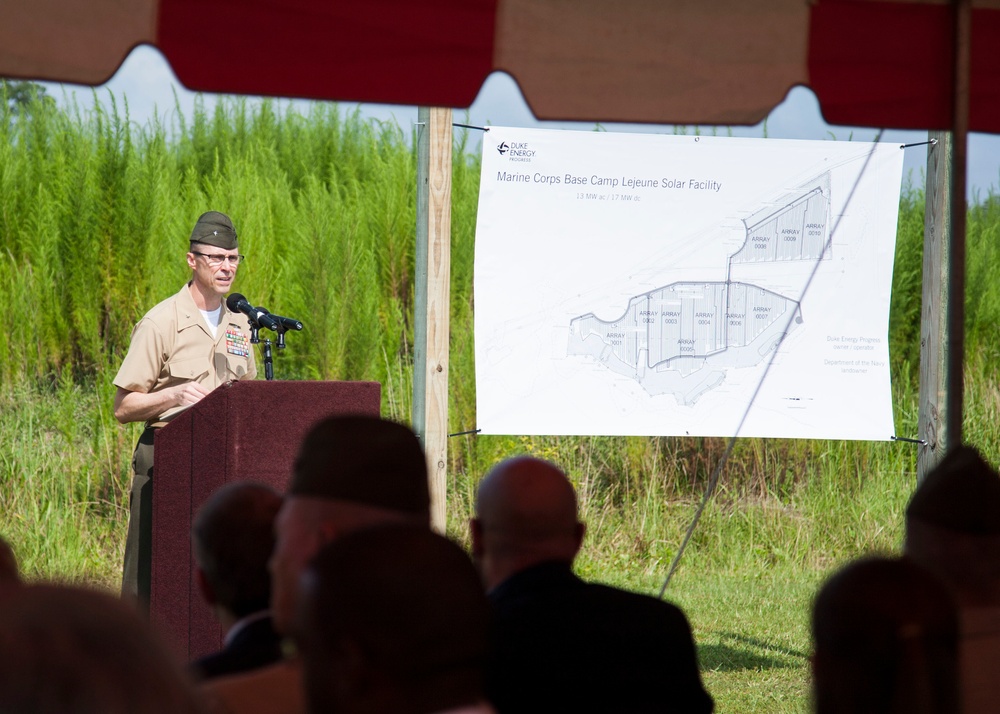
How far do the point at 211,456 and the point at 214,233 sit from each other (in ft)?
4.40

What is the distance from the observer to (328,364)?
25.4 ft

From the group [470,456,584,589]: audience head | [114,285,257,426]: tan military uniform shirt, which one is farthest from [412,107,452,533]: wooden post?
[470,456,584,589]: audience head

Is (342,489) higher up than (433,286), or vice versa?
(433,286)

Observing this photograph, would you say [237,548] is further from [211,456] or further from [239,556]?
[211,456]

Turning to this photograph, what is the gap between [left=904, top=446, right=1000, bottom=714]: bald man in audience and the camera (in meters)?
1.83

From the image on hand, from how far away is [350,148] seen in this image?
943 cm

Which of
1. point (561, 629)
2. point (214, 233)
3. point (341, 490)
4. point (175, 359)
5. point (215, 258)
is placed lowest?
point (561, 629)

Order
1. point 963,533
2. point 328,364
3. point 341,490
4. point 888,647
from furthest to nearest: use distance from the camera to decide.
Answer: point 328,364 → point 963,533 → point 341,490 → point 888,647

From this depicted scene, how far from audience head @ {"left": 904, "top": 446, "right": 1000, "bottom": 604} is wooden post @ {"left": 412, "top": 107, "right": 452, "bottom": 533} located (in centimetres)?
279

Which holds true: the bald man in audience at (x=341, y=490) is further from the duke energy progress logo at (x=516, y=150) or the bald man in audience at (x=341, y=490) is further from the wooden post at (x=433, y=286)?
the duke energy progress logo at (x=516, y=150)

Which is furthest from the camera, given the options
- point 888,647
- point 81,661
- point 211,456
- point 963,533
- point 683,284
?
point 683,284

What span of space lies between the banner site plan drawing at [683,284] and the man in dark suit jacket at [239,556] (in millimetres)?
3023

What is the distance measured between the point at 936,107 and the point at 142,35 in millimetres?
2010

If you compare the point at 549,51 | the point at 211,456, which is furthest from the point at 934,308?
the point at 211,456
